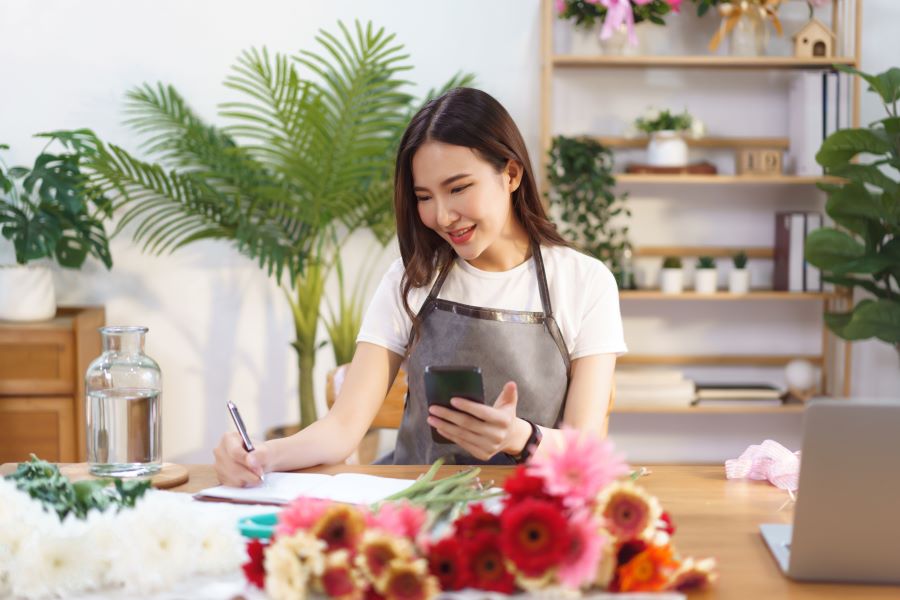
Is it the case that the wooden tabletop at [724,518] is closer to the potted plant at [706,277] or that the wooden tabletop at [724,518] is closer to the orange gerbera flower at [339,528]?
the orange gerbera flower at [339,528]

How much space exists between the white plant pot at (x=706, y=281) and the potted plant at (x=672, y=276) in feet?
0.23

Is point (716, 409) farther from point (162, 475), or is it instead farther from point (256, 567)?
point (256, 567)

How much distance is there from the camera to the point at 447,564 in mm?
922

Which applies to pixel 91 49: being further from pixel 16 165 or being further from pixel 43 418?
pixel 43 418

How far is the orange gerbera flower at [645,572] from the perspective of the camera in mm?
948

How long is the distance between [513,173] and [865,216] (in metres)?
1.94

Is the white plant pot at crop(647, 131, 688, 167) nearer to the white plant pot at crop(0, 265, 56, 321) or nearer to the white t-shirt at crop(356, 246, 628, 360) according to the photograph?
the white t-shirt at crop(356, 246, 628, 360)

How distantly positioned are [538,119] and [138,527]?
3105mm

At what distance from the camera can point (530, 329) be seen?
195 centimetres

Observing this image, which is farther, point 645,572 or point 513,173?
point 513,173

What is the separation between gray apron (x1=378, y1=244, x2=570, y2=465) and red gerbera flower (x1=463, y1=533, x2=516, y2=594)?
948 mm

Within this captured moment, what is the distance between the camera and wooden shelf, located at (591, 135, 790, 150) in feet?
12.7

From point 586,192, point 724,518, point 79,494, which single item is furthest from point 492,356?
point 586,192

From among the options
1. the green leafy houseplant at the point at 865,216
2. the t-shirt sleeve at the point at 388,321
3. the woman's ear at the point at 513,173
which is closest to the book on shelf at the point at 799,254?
the green leafy houseplant at the point at 865,216
